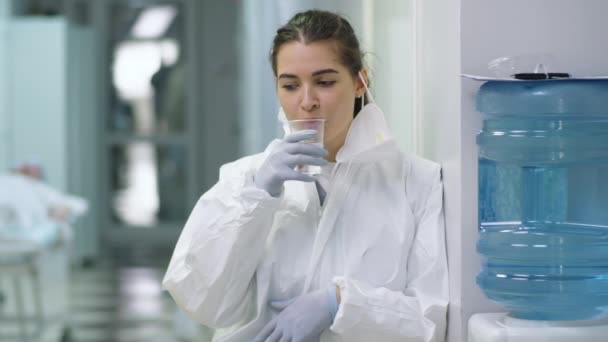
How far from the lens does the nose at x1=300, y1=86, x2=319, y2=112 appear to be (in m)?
1.92

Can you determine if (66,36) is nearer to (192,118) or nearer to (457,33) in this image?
(192,118)

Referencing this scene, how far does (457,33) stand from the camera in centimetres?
185

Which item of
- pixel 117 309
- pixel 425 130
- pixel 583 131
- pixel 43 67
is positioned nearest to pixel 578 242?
pixel 583 131

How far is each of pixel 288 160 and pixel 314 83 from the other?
213 mm

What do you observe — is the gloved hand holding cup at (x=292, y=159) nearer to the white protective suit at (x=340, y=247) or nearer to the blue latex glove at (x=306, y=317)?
the white protective suit at (x=340, y=247)

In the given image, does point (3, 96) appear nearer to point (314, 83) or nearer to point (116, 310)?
point (116, 310)

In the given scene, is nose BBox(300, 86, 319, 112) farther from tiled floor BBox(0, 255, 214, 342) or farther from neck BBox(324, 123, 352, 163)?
tiled floor BBox(0, 255, 214, 342)

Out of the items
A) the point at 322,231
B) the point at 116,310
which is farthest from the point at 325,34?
the point at 116,310

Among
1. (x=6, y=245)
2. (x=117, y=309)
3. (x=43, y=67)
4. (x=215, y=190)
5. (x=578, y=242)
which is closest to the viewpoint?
(x=578, y=242)

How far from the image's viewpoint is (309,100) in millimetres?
1917

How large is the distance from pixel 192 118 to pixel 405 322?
861cm

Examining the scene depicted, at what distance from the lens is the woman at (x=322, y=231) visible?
1850mm

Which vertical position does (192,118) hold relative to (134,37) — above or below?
below

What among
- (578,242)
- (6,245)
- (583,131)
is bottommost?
(6,245)
